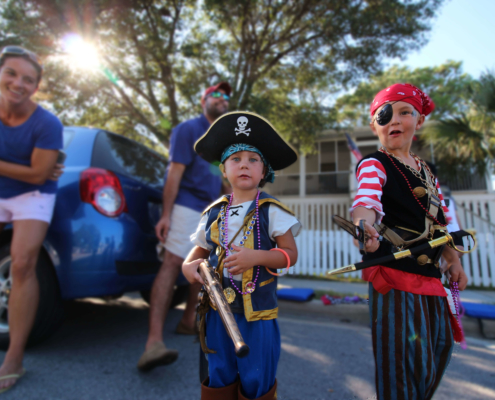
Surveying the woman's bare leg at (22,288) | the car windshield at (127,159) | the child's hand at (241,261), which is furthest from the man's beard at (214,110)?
the child's hand at (241,261)

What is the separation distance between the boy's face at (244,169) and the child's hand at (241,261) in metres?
0.31

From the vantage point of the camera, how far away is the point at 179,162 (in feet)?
8.71

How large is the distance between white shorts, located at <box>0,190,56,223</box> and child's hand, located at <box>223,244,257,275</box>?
157 centimetres

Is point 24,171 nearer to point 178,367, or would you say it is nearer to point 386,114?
point 178,367

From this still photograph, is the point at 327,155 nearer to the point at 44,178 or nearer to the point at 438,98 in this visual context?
the point at 438,98

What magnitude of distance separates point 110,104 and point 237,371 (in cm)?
1209

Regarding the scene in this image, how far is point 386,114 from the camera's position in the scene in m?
1.49

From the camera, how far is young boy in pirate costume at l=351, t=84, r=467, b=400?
1323 mm

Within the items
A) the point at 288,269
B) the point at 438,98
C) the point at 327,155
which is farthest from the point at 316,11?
the point at 438,98

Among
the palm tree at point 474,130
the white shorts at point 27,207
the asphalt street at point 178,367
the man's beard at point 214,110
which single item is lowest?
the asphalt street at point 178,367

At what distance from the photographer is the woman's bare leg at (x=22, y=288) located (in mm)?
1997

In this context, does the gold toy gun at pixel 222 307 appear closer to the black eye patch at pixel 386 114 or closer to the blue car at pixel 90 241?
the black eye patch at pixel 386 114

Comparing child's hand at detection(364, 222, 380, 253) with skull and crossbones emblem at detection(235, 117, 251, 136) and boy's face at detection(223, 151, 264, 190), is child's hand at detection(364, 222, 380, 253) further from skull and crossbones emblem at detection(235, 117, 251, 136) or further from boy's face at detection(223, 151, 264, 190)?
skull and crossbones emblem at detection(235, 117, 251, 136)

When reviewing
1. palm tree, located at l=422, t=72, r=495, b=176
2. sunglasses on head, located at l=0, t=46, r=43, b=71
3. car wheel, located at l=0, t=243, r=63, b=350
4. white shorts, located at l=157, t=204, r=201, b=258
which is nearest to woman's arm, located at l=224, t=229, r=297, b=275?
white shorts, located at l=157, t=204, r=201, b=258
